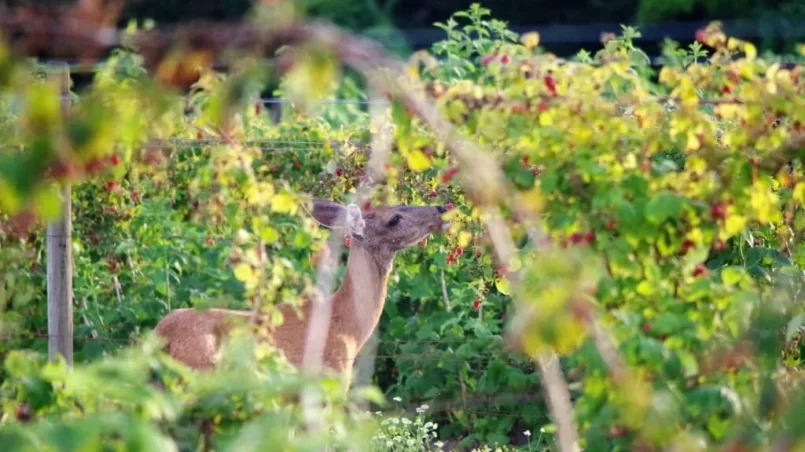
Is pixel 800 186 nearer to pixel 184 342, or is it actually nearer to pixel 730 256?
pixel 730 256

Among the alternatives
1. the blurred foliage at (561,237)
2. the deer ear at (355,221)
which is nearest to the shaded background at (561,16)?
the deer ear at (355,221)

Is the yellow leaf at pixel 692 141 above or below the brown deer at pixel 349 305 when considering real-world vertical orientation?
below

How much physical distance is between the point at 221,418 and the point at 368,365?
3607 mm

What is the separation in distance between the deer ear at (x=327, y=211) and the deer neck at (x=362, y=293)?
0.39 meters

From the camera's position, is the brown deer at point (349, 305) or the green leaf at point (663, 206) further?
the brown deer at point (349, 305)

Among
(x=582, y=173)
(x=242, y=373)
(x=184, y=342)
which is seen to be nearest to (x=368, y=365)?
(x=184, y=342)

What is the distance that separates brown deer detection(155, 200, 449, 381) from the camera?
5914mm

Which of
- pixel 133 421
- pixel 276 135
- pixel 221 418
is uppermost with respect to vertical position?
pixel 276 135

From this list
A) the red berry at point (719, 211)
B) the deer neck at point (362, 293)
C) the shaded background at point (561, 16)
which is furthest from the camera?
the shaded background at point (561, 16)

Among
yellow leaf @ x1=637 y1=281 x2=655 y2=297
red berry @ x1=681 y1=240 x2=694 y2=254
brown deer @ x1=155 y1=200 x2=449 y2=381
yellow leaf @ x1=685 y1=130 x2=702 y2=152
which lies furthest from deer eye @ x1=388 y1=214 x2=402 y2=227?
yellow leaf @ x1=637 y1=281 x2=655 y2=297

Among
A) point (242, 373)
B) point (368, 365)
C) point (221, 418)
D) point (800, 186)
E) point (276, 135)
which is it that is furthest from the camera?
point (276, 135)

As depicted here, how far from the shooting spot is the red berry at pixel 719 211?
366 cm

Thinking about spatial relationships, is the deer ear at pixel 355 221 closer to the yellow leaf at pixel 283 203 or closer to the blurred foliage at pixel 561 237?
the blurred foliage at pixel 561 237

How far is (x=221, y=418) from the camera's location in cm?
323
